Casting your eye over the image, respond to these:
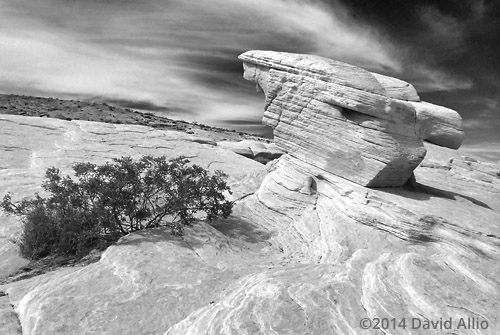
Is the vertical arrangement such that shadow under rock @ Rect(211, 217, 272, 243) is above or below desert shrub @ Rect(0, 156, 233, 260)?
below

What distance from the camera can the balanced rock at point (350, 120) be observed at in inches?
663

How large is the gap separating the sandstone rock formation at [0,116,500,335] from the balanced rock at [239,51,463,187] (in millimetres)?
987

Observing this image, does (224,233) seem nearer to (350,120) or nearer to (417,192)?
(350,120)

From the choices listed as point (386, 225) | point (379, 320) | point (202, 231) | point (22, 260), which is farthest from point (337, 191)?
point (22, 260)

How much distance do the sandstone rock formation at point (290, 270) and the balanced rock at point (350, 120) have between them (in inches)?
38.8

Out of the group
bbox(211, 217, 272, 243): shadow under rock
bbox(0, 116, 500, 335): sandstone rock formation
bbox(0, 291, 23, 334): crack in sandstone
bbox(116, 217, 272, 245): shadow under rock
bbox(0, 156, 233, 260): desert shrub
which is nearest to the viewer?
bbox(0, 291, 23, 334): crack in sandstone

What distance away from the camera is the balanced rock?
16828 mm

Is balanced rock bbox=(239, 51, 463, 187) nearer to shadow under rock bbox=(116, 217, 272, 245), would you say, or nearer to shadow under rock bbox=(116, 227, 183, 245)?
shadow under rock bbox=(116, 217, 272, 245)

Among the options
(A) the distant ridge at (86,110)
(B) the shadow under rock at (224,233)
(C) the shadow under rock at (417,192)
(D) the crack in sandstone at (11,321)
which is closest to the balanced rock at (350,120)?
(C) the shadow under rock at (417,192)

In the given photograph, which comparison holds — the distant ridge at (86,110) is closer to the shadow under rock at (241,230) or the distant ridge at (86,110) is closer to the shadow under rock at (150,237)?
the shadow under rock at (241,230)

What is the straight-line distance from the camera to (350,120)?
17453 millimetres

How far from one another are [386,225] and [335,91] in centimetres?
667

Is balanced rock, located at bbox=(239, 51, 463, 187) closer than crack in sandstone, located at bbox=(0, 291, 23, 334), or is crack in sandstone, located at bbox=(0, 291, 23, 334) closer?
crack in sandstone, located at bbox=(0, 291, 23, 334)

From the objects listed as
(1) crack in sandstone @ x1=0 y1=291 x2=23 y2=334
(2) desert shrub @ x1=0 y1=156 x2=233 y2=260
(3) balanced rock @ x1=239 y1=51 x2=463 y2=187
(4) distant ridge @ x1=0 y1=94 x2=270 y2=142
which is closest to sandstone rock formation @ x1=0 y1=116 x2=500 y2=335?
(1) crack in sandstone @ x1=0 y1=291 x2=23 y2=334
